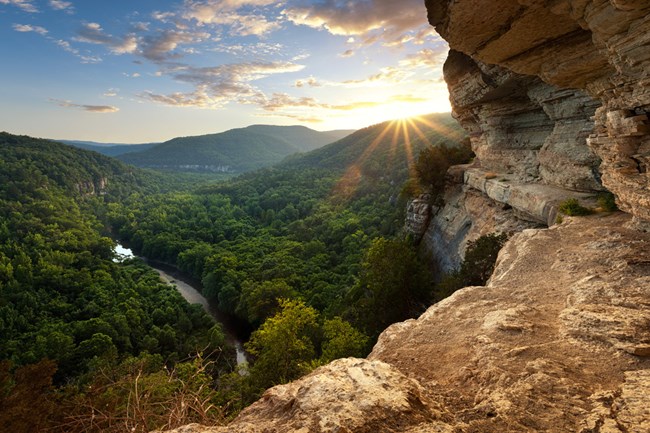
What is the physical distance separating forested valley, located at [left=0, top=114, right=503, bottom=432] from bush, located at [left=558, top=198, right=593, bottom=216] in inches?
158

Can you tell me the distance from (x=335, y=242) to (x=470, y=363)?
2304 inches

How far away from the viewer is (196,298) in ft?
188

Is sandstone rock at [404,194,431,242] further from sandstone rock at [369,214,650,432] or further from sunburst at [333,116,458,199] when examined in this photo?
sunburst at [333,116,458,199]

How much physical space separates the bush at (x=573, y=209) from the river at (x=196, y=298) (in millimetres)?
24073

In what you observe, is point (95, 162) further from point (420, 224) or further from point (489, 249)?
point (489, 249)

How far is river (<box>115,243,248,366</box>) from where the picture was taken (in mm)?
41688

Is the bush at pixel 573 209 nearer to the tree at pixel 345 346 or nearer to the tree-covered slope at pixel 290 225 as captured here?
the tree at pixel 345 346

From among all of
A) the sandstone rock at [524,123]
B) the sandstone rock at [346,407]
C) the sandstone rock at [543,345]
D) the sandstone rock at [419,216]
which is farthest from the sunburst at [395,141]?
the sandstone rock at [346,407]

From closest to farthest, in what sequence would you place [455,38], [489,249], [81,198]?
1. [455,38]
2. [489,249]
3. [81,198]

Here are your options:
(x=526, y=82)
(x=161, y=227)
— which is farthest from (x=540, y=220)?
(x=161, y=227)

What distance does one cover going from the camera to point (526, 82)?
1962 centimetres

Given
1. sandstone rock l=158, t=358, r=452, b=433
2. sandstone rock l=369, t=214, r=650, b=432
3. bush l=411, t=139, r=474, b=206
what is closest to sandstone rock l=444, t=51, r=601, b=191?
bush l=411, t=139, r=474, b=206

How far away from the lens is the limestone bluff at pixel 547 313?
4809mm

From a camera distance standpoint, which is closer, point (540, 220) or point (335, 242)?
point (540, 220)
